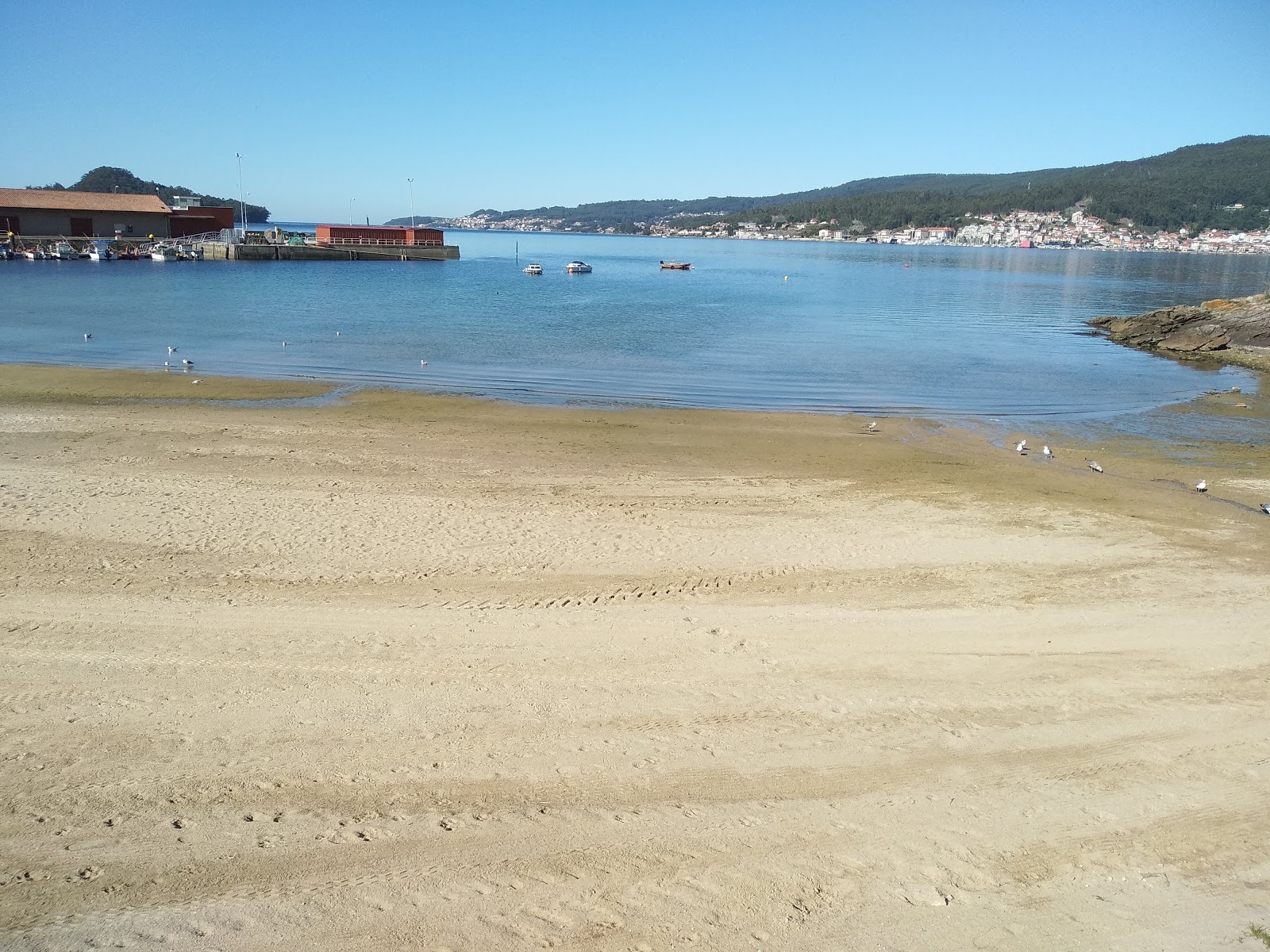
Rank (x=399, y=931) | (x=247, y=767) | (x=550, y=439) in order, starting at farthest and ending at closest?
(x=550, y=439) → (x=247, y=767) → (x=399, y=931)

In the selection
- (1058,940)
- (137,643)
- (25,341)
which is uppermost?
(25,341)

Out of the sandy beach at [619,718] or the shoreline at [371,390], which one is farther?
the shoreline at [371,390]

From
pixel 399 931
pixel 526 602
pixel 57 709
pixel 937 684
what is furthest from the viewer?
pixel 526 602

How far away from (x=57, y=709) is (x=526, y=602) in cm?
408

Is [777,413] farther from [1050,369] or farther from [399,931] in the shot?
[399,931]

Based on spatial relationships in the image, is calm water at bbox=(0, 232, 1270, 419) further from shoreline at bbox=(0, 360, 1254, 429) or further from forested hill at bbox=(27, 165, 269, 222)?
forested hill at bbox=(27, 165, 269, 222)

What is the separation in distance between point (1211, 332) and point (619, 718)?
38.4 m

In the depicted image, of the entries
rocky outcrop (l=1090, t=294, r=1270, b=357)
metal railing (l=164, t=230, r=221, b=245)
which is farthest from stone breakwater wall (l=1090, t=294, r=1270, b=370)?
metal railing (l=164, t=230, r=221, b=245)

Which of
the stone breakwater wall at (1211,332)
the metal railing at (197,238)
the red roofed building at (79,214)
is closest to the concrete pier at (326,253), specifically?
the metal railing at (197,238)

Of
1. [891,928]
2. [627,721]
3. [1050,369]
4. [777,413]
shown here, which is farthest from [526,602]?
[1050,369]

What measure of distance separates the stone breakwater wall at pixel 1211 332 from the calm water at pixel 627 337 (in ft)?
6.33

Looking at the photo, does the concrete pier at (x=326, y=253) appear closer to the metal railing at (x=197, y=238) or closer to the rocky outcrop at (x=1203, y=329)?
the metal railing at (x=197, y=238)

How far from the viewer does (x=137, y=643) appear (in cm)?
777

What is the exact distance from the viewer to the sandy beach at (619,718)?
4977 mm
